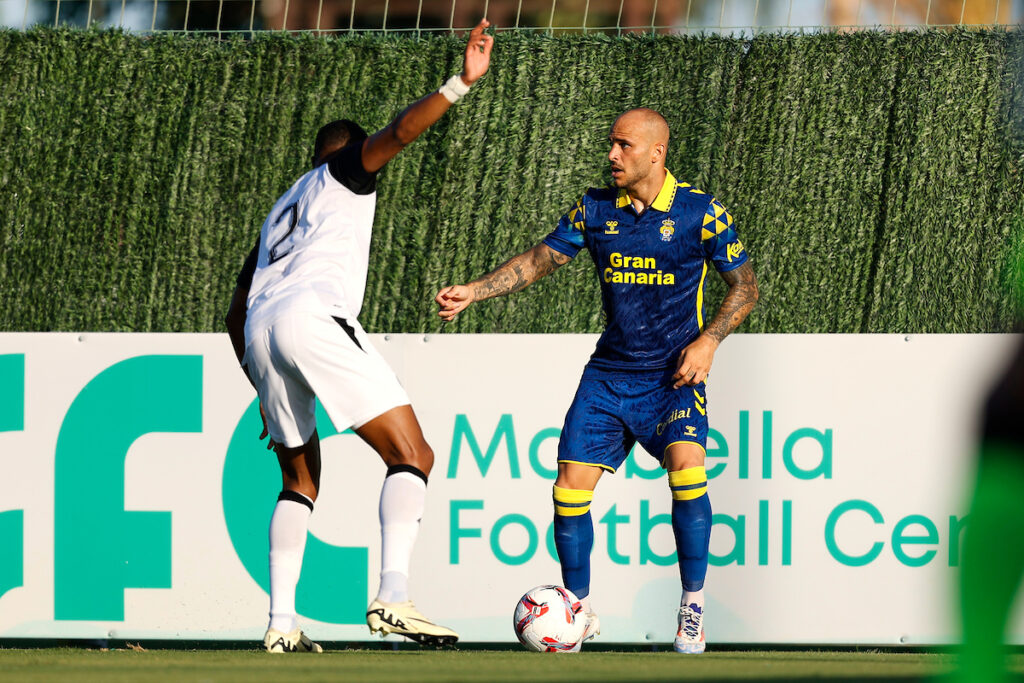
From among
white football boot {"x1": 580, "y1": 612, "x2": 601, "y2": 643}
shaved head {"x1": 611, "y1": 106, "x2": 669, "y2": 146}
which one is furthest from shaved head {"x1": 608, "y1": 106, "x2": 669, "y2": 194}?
white football boot {"x1": 580, "y1": 612, "x2": 601, "y2": 643}

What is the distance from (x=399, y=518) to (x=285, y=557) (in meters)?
0.55

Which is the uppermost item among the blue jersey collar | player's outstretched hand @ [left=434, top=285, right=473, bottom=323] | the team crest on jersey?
the blue jersey collar

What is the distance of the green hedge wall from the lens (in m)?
8.04

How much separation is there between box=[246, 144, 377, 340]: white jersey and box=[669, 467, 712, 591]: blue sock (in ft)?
5.35

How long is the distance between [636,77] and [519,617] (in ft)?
13.2

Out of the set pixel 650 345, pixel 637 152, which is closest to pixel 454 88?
pixel 637 152

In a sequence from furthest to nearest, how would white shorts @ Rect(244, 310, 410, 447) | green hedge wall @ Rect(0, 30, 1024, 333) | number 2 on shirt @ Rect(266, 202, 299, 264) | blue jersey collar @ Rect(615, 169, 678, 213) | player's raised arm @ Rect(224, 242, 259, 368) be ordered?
1. green hedge wall @ Rect(0, 30, 1024, 333)
2. blue jersey collar @ Rect(615, 169, 678, 213)
3. player's raised arm @ Rect(224, 242, 259, 368)
4. number 2 on shirt @ Rect(266, 202, 299, 264)
5. white shorts @ Rect(244, 310, 410, 447)

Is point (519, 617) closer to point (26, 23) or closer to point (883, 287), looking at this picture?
point (883, 287)

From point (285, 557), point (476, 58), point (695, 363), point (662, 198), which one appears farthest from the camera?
point (662, 198)

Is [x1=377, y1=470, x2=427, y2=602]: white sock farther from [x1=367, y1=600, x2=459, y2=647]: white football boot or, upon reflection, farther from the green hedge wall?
the green hedge wall

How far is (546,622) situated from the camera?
18.5ft

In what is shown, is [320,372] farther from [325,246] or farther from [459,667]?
[459,667]

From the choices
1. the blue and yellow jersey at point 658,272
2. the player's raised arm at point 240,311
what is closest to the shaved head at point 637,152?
the blue and yellow jersey at point 658,272

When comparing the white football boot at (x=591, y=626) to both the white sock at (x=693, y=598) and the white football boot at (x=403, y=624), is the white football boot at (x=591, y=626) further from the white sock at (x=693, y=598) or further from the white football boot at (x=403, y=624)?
the white football boot at (x=403, y=624)
